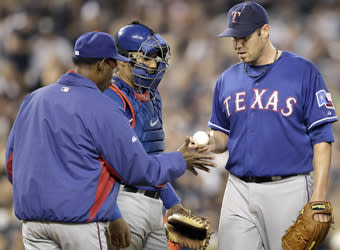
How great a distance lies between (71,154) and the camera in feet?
8.48

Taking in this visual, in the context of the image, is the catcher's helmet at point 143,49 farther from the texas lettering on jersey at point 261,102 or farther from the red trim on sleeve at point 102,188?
the red trim on sleeve at point 102,188

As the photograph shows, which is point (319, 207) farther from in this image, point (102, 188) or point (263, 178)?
point (102, 188)

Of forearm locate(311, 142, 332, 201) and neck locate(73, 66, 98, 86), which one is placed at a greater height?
neck locate(73, 66, 98, 86)

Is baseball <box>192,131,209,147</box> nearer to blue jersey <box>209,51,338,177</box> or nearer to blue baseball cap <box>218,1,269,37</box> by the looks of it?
blue jersey <box>209,51,338,177</box>

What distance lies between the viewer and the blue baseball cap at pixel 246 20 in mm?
3268

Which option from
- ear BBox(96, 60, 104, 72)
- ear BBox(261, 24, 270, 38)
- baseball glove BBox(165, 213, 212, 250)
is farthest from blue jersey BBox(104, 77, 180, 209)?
ear BBox(261, 24, 270, 38)

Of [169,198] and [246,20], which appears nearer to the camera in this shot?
[246,20]

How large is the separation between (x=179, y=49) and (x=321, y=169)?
4.21m

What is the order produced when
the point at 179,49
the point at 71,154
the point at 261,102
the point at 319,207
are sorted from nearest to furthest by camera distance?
1. the point at 71,154
2. the point at 319,207
3. the point at 261,102
4. the point at 179,49

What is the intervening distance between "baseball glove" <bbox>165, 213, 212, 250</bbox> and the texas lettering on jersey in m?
0.66

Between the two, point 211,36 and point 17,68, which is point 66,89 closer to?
point 211,36

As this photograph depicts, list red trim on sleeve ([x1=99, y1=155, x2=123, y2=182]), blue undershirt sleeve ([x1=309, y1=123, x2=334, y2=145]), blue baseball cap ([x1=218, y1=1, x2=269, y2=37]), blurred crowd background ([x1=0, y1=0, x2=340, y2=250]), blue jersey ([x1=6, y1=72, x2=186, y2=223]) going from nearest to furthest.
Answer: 1. blue jersey ([x1=6, y1=72, x2=186, y2=223])
2. red trim on sleeve ([x1=99, y1=155, x2=123, y2=182])
3. blue undershirt sleeve ([x1=309, y1=123, x2=334, y2=145])
4. blue baseball cap ([x1=218, y1=1, x2=269, y2=37])
5. blurred crowd background ([x1=0, y1=0, x2=340, y2=250])

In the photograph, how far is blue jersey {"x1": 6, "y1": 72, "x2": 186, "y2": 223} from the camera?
2578 millimetres

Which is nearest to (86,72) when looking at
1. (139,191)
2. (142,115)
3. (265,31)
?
(142,115)
